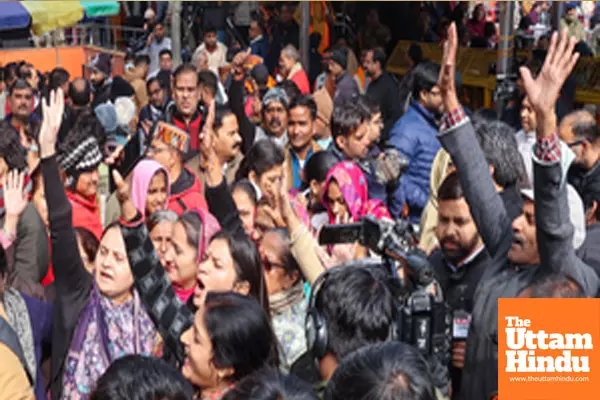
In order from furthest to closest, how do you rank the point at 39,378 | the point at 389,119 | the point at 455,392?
the point at 389,119 < the point at 39,378 < the point at 455,392

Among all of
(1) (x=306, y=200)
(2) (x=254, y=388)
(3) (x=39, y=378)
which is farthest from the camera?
(1) (x=306, y=200)

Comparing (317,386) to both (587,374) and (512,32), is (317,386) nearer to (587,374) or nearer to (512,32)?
(587,374)

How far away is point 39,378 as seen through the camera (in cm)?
385

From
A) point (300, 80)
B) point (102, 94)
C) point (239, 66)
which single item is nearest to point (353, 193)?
point (239, 66)

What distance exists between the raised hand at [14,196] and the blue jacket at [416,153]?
7.99 feet

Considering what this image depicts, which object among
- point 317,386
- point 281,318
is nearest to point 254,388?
point 317,386

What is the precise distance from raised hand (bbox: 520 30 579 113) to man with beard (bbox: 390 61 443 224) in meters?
2.94

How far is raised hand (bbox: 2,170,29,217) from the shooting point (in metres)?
4.36

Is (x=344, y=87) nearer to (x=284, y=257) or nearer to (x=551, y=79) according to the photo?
(x=284, y=257)

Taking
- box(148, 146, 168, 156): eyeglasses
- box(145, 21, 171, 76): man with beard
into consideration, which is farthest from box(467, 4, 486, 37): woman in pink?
box(148, 146, 168, 156): eyeglasses

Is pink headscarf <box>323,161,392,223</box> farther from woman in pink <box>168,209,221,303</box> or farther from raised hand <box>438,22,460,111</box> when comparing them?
raised hand <box>438,22,460,111</box>

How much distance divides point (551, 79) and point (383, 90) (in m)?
6.79

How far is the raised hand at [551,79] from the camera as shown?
3105mm

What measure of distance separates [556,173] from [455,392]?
829 millimetres
